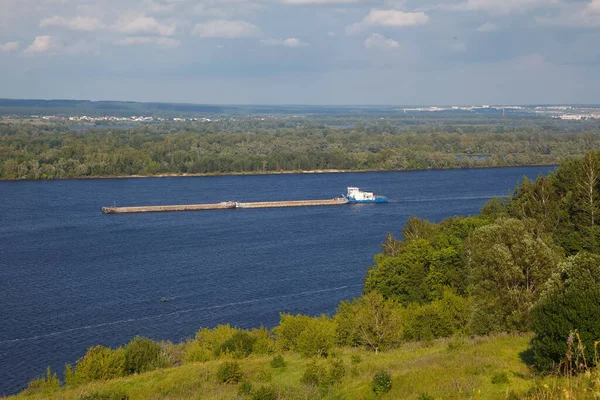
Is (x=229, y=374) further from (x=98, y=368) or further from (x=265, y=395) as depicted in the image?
(x=98, y=368)

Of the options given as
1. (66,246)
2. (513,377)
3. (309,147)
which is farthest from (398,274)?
(309,147)

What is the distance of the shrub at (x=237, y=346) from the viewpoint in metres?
15.8

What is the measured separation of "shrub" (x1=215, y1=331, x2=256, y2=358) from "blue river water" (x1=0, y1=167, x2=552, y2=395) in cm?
697

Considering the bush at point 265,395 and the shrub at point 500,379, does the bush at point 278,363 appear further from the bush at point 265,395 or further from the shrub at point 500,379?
the shrub at point 500,379

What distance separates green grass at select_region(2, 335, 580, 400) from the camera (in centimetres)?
999

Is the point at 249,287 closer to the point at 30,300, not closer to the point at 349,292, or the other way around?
the point at 349,292

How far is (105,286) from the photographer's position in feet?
101

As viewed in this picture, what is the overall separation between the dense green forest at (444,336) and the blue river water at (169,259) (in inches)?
203

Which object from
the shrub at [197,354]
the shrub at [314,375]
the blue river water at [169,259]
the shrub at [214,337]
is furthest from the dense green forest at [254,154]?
the shrub at [314,375]

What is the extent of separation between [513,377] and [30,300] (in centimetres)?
2349

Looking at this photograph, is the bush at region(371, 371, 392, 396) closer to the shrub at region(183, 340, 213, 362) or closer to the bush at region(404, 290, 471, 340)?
the shrub at region(183, 340, 213, 362)

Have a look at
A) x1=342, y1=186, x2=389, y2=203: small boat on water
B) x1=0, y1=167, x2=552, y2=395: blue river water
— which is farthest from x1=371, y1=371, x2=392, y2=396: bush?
x1=342, y1=186, x2=389, y2=203: small boat on water

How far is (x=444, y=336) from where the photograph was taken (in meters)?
17.2

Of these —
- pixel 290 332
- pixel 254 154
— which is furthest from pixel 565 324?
pixel 254 154
